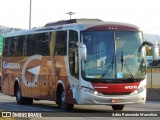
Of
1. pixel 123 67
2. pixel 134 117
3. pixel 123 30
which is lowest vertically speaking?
pixel 134 117

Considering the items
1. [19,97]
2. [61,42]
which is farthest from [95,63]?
[19,97]

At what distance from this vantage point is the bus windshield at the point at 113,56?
1966 cm

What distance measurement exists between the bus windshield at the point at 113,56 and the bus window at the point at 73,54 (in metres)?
0.49

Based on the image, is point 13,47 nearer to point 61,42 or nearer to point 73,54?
point 61,42

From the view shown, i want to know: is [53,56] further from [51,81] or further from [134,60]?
[134,60]

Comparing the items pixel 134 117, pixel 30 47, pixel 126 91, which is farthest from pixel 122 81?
pixel 30 47

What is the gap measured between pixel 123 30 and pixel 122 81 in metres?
1.99

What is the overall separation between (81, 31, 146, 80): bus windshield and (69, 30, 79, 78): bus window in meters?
0.49

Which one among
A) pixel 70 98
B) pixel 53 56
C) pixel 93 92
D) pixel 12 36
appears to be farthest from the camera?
pixel 12 36

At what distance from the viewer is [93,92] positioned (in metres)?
19.6

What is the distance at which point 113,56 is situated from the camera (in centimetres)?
1983

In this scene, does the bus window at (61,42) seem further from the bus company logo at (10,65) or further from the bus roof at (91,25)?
the bus company logo at (10,65)

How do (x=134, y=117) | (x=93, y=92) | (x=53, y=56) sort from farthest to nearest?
(x=53, y=56), (x=93, y=92), (x=134, y=117)

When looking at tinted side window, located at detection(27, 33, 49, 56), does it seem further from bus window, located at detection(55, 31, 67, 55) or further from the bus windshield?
Result: the bus windshield
